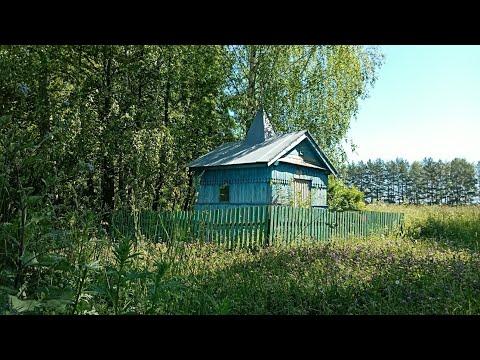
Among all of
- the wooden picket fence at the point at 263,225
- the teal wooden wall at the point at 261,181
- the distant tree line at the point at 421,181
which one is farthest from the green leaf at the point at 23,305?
the distant tree line at the point at 421,181

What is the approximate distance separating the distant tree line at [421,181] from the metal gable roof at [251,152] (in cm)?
384

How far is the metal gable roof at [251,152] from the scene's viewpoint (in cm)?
1126

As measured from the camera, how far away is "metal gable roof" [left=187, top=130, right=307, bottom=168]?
11.3 m

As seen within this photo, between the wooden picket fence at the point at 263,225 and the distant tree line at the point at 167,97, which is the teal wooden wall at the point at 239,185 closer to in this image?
the distant tree line at the point at 167,97

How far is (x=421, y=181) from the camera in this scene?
1398 centimetres

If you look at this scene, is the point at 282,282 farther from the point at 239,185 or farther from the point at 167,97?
the point at 167,97

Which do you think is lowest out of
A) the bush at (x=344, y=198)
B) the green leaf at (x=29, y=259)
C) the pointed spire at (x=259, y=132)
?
the green leaf at (x=29, y=259)

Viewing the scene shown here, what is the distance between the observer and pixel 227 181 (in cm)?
1212

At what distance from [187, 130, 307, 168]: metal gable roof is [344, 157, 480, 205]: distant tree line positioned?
12.6ft
